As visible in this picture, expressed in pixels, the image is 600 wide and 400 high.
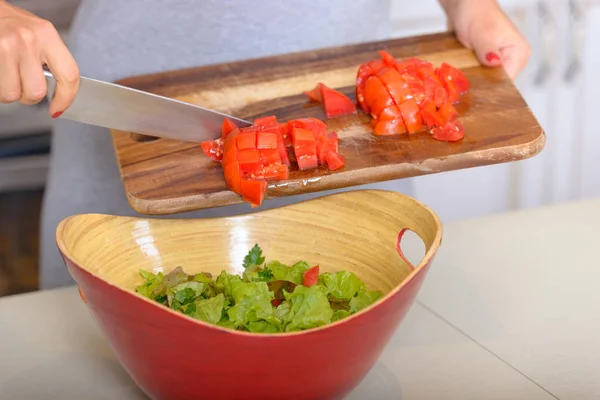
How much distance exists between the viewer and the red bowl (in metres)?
0.85

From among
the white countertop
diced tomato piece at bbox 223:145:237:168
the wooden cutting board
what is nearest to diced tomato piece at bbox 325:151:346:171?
the wooden cutting board

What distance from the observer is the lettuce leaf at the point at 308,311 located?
91 cm

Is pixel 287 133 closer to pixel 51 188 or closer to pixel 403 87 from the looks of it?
pixel 403 87

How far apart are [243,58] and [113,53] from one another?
223mm

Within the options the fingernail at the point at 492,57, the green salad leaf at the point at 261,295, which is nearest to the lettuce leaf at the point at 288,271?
the green salad leaf at the point at 261,295

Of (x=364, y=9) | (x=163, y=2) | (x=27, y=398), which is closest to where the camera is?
(x=27, y=398)

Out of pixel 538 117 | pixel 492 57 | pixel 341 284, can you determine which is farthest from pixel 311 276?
pixel 538 117

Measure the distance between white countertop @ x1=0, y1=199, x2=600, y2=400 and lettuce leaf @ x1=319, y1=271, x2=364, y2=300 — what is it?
12cm

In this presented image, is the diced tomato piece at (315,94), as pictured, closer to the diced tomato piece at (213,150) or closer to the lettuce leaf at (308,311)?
the diced tomato piece at (213,150)

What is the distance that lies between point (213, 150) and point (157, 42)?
38cm

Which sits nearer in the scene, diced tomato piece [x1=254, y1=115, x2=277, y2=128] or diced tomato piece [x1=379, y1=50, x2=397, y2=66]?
diced tomato piece [x1=254, y1=115, x2=277, y2=128]

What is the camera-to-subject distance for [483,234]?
1389mm

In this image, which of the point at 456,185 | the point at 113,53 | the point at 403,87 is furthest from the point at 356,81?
the point at 456,185

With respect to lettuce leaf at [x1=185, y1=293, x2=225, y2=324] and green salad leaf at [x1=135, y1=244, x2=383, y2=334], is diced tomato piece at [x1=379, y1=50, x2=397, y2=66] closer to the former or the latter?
green salad leaf at [x1=135, y1=244, x2=383, y2=334]
